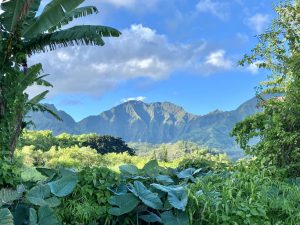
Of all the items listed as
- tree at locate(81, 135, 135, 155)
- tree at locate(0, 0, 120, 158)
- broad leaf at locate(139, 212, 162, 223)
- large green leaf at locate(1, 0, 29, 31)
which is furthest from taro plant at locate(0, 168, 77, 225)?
tree at locate(81, 135, 135, 155)

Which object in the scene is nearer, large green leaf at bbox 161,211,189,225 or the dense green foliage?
large green leaf at bbox 161,211,189,225

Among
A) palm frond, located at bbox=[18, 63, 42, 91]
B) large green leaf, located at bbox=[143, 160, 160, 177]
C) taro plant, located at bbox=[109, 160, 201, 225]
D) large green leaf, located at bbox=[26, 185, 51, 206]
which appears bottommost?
taro plant, located at bbox=[109, 160, 201, 225]

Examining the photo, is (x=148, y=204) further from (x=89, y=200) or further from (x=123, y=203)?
(x=89, y=200)

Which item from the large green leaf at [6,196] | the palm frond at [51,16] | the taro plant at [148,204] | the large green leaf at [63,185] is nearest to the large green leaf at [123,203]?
the taro plant at [148,204]

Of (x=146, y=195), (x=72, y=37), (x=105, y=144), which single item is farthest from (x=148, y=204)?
(x=105, y=144)

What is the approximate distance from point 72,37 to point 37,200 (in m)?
6.94

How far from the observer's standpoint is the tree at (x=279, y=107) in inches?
311

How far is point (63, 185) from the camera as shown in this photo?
500 cm

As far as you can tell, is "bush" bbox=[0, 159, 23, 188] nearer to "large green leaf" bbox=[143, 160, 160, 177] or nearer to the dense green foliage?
"large green leaf" bbox=[143, 160, 160, 177]

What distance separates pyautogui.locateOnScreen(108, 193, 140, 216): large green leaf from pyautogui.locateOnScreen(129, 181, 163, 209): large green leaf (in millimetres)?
66

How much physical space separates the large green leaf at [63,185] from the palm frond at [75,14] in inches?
303

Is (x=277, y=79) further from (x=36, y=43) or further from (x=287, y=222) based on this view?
(x=36, y=43)

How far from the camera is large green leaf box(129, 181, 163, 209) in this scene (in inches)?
199

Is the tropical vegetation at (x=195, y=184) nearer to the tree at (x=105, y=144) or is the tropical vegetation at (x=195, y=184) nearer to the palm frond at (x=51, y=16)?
the palm frond at (x=51, y=16)
